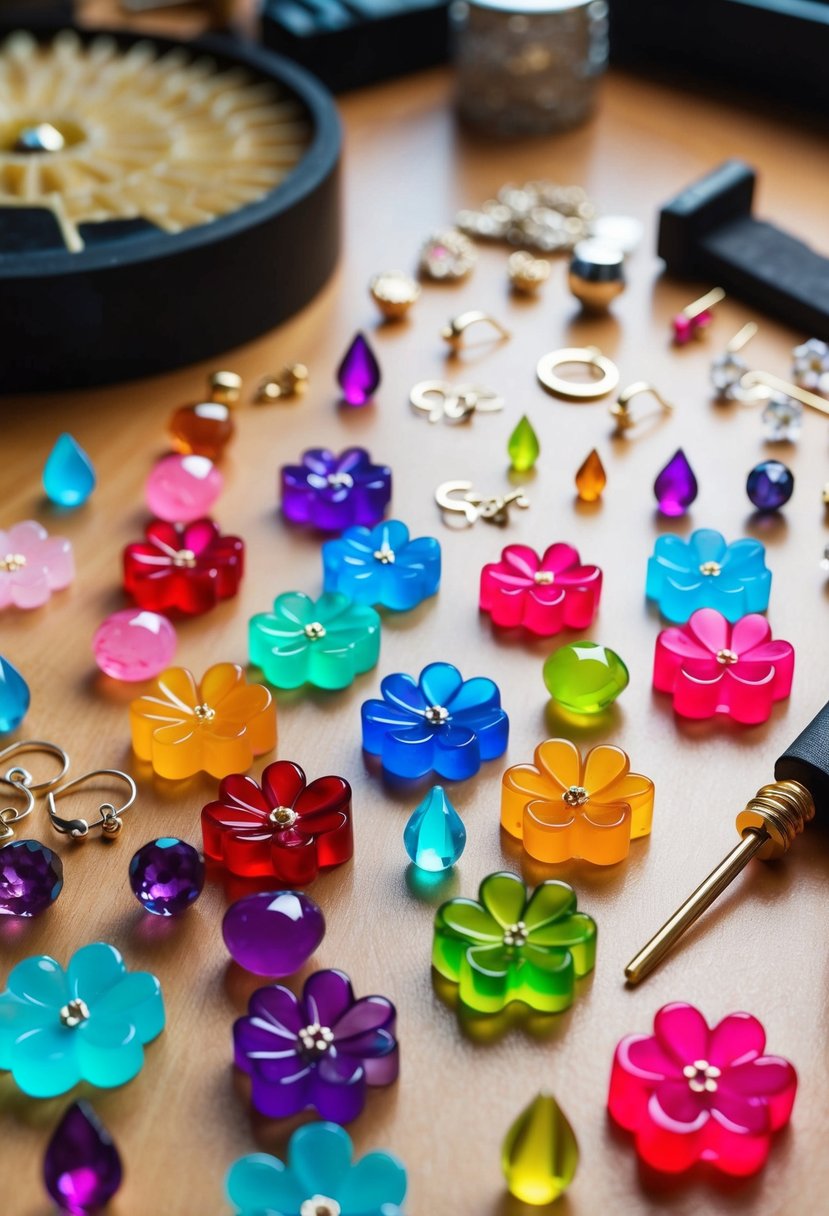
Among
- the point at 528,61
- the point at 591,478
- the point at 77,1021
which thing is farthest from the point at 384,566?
the point at 528,61

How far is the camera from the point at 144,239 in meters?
1.20

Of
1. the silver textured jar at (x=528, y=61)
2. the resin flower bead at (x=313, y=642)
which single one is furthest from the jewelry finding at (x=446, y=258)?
the resin flower bead at (x=313, y=642)

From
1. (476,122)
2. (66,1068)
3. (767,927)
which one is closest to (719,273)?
(476,122)

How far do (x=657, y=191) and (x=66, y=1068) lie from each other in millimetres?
1124

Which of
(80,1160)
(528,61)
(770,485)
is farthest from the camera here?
(528,61)

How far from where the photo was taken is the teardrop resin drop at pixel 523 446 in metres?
1.15

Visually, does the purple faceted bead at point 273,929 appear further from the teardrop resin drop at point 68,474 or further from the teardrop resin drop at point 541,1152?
the teardrop resin drop at point 68,474

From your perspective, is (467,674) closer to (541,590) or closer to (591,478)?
(541,590)

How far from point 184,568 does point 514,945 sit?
0.40 meters

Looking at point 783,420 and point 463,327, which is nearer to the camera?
point 783,420

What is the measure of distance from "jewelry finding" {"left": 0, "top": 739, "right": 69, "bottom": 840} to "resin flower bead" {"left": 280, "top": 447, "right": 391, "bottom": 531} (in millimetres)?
285

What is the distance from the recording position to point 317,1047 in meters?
A: 0.72

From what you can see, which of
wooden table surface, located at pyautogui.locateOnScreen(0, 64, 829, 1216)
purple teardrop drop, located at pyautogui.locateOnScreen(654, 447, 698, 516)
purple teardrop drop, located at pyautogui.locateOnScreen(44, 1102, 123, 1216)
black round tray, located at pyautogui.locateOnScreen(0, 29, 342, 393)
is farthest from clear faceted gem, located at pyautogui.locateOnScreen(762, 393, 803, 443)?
purple teardrop drop, located at pyautogui.locateOnScreen(44, 1102, 123, 1216)

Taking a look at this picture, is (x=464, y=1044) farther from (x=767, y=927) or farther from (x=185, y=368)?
(x=185, y=368)
